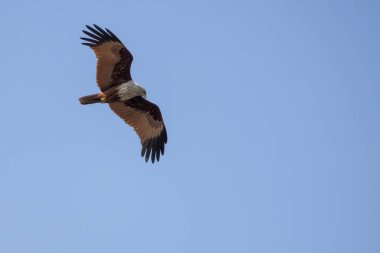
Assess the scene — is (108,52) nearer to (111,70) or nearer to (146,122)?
(111,70)

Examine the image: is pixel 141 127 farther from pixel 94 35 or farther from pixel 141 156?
pixel 94 35

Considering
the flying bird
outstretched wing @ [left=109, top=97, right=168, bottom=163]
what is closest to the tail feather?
the flying bird

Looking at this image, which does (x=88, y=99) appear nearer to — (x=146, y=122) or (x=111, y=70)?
(x=111, y=70)

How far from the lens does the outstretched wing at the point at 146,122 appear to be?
68.2ft

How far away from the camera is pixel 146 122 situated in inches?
833

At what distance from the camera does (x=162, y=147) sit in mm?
21125

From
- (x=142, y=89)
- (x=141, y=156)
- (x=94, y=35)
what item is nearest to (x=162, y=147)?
(x=141, y=156)

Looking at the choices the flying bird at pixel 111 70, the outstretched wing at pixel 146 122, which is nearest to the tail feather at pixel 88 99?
the flying bird at pixel 111 70

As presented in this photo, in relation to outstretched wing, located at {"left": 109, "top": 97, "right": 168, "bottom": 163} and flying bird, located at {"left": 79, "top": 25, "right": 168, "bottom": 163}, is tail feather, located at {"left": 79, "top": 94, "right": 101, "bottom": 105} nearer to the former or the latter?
flying bird, located at {"left": 79, "top": 25, "right": 168, "bottom": 163}

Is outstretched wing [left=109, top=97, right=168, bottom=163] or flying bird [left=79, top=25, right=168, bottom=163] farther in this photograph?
outstretched wing [left=109, top=97, right=168, bottom=163]

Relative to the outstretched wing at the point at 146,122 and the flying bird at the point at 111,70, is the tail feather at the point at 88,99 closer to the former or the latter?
the flying bird at the point at 111,70

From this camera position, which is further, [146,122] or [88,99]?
[146,122]

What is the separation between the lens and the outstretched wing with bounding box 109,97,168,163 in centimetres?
2080

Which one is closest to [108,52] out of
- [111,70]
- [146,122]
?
[111,70]
